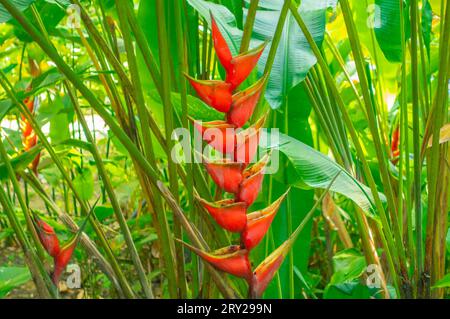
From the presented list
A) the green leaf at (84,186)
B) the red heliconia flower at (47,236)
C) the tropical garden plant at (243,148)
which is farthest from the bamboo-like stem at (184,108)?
the green leaf at (84,186)

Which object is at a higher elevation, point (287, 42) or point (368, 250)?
point (287, 42)

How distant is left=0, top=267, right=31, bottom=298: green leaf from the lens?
0.57 meters

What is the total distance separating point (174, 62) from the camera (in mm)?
652

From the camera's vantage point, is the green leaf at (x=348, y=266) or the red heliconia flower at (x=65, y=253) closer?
the red heliconia flower at (x=65, y=253)

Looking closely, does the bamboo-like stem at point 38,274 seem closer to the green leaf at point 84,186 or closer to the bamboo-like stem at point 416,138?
the bamboo-like stem at point 416,138

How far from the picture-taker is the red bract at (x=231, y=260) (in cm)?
36

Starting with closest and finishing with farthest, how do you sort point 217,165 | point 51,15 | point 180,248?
Answer: 1. point 217,165
2. point 180,248
3. point 51,15

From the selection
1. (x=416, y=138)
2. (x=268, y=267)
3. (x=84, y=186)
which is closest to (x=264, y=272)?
(x=268, y=267)

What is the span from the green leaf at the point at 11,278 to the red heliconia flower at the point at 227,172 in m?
0.30

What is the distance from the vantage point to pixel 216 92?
0.36m

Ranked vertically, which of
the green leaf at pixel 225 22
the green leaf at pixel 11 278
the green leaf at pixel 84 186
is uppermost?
the green leaf at pixel 225 22

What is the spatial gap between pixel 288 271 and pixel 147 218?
16.5 inches
